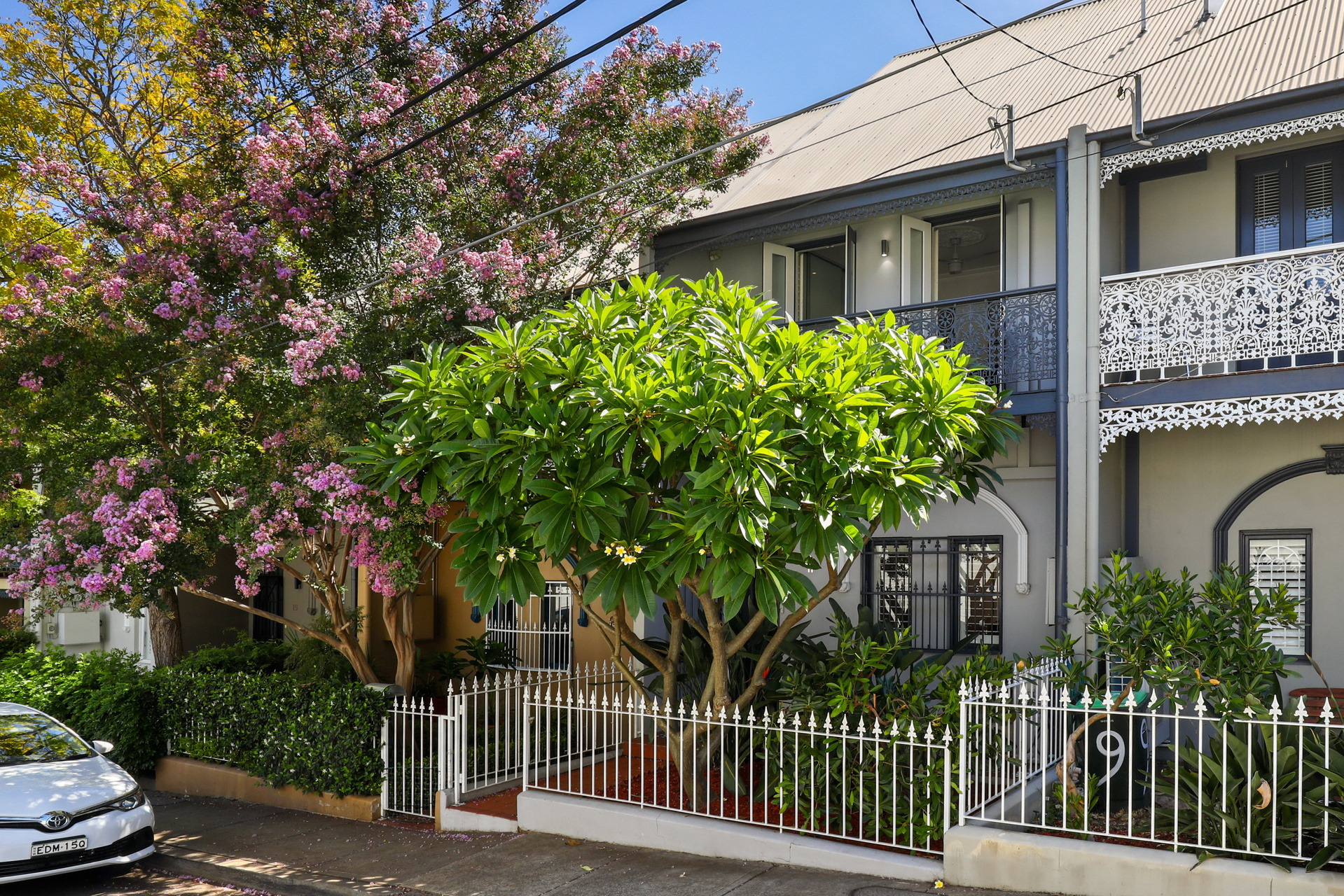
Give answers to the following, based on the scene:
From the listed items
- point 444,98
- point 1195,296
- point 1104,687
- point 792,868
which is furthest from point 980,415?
point 444,98

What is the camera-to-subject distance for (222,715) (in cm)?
1092

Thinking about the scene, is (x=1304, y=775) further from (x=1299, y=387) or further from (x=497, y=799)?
(x=497, y=799)

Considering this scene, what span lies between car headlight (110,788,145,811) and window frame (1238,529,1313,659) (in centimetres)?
968

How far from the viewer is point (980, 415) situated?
8320mm

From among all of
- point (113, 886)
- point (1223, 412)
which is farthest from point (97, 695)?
point (1223, 412)

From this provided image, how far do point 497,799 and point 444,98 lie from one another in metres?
7.23

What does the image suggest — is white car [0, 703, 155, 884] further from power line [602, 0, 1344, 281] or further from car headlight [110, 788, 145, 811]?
power line [602, 0, 1344, 281]

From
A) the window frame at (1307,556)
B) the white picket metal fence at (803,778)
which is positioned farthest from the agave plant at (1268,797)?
the window frame at (1307,556)

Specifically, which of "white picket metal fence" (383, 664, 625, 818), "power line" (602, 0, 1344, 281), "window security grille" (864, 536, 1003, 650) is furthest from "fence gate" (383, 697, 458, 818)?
"power line" (602, 0, 1344, 281)

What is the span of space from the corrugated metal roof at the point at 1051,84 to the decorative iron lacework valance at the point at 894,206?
35 cm

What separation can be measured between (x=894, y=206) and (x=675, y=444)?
581 centimetres

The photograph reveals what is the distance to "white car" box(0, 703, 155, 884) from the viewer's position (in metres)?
7.61

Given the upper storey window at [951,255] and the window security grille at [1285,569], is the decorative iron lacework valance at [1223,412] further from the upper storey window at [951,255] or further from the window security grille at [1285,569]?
the upper storey window at [951,255]

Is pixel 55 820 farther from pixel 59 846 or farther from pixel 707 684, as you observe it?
pixel 707 684
